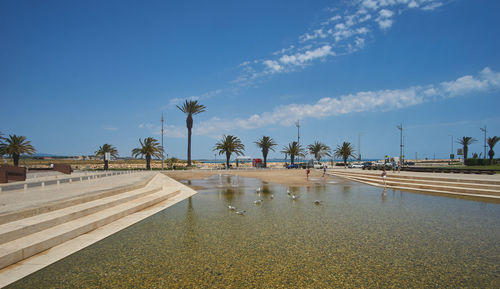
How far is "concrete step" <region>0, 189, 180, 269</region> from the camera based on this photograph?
15.4ft

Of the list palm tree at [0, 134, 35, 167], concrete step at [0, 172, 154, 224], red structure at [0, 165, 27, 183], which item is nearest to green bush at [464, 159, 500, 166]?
concrete step at [0, 172, 154, 224]

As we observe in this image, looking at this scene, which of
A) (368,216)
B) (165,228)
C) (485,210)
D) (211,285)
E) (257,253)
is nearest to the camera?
(211,285)

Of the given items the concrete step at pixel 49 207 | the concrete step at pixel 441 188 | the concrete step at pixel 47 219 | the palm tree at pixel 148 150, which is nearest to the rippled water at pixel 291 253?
the concrete step at pixel 47 219

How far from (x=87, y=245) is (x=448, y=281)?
727cm

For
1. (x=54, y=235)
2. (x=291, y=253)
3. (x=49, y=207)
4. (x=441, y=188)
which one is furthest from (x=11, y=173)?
(x=441, y=188)

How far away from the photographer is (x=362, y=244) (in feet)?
18.9

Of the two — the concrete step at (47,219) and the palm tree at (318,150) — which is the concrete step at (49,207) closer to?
the concrete step at (47,219)

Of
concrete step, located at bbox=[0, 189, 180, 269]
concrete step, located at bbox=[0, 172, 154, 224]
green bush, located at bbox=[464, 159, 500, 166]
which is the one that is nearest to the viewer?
concrete step, located at bbox=[0, 189, 180, 269]

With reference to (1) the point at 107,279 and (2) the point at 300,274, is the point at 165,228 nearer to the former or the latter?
(1) the point at 107,279

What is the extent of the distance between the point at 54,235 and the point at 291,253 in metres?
5.44

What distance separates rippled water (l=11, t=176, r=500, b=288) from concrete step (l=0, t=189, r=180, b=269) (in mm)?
779

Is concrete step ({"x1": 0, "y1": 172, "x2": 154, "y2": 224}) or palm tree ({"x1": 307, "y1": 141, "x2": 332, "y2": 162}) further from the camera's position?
palm tree ({"x1": 307, "y1": 141, "x2": 332, "y2": 162})

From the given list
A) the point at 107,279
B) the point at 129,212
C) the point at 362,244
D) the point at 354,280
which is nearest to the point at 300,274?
the point at 354,280

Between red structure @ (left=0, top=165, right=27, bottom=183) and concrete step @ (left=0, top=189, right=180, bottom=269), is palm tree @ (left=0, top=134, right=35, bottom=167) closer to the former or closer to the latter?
red structure @ (left=0, top=165, right=27, bottom=183)
